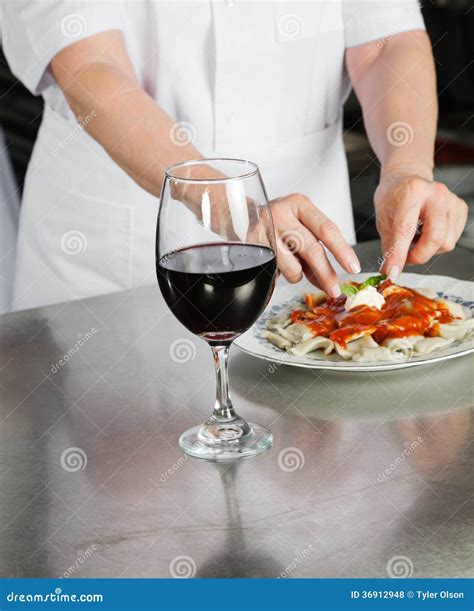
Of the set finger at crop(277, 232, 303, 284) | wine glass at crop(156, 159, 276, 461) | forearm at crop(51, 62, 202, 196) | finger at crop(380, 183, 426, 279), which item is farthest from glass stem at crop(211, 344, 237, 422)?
forearm at crop(51, 62, 202, 196)

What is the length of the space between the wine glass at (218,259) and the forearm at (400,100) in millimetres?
719

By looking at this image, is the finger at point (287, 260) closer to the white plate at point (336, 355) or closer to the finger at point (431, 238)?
the white plate at point (336, 355)

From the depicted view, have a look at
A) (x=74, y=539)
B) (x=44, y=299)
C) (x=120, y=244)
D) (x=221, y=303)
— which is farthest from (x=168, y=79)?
(x=74, y=539)

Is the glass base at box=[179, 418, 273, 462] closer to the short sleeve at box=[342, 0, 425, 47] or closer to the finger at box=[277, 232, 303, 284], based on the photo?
the finger at box=[277, 232, 303, 284]

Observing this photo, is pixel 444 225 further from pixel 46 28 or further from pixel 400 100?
pixel 46 28

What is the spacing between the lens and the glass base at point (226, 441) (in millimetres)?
1040

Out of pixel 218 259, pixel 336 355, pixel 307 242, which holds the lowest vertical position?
pixel 336 355

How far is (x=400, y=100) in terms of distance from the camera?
1.84 metres

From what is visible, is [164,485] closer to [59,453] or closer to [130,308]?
[59,453]

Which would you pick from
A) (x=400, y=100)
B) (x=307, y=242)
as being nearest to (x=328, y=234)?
(x=307, y=242)

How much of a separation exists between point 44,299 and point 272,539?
3.91 feet

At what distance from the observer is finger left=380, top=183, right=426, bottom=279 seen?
4.55ft

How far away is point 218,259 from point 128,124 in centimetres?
74

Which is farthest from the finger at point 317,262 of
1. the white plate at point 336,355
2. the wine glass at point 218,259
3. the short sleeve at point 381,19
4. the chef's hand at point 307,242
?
the short sleeve at point 381,19
